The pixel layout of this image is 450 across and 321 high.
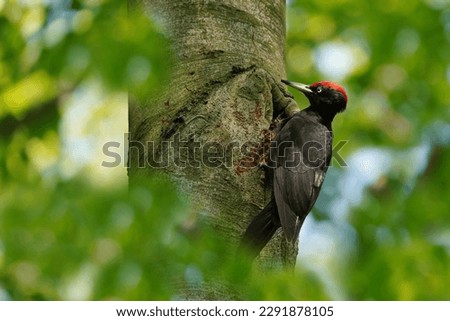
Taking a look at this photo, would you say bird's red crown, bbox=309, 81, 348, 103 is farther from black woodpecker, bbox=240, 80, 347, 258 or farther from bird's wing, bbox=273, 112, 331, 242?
bird's wing, bbox=273, 112, 331, 242

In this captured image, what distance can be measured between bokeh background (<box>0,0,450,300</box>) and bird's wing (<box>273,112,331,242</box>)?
0.19 metres

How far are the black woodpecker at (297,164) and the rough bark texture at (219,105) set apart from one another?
0.28 ft

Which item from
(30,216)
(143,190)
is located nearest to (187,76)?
(143,190)

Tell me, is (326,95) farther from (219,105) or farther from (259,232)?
(259,232)

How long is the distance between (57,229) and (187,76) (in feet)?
3.89

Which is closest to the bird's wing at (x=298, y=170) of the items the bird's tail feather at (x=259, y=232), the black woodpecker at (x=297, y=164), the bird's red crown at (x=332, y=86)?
the black woodpecker at (x=297, y=164)

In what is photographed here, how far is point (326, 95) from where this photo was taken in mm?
5531

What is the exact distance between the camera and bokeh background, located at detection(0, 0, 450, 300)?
2586mm

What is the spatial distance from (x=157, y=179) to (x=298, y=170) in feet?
4.89

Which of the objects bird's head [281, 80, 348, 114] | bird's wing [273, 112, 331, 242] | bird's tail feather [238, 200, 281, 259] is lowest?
bird's head [281, 80, 348, 114]

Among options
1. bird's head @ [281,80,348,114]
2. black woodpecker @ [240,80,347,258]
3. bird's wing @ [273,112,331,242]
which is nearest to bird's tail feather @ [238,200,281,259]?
black woodpecker @ [240,80,347,258]

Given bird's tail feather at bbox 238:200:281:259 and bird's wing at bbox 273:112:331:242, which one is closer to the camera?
bird's tail feather at bbox 238:200:281:259

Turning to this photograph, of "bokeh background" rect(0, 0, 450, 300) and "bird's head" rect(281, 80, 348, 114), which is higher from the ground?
"bokeh background" rect(0, 0, 450, 300)
